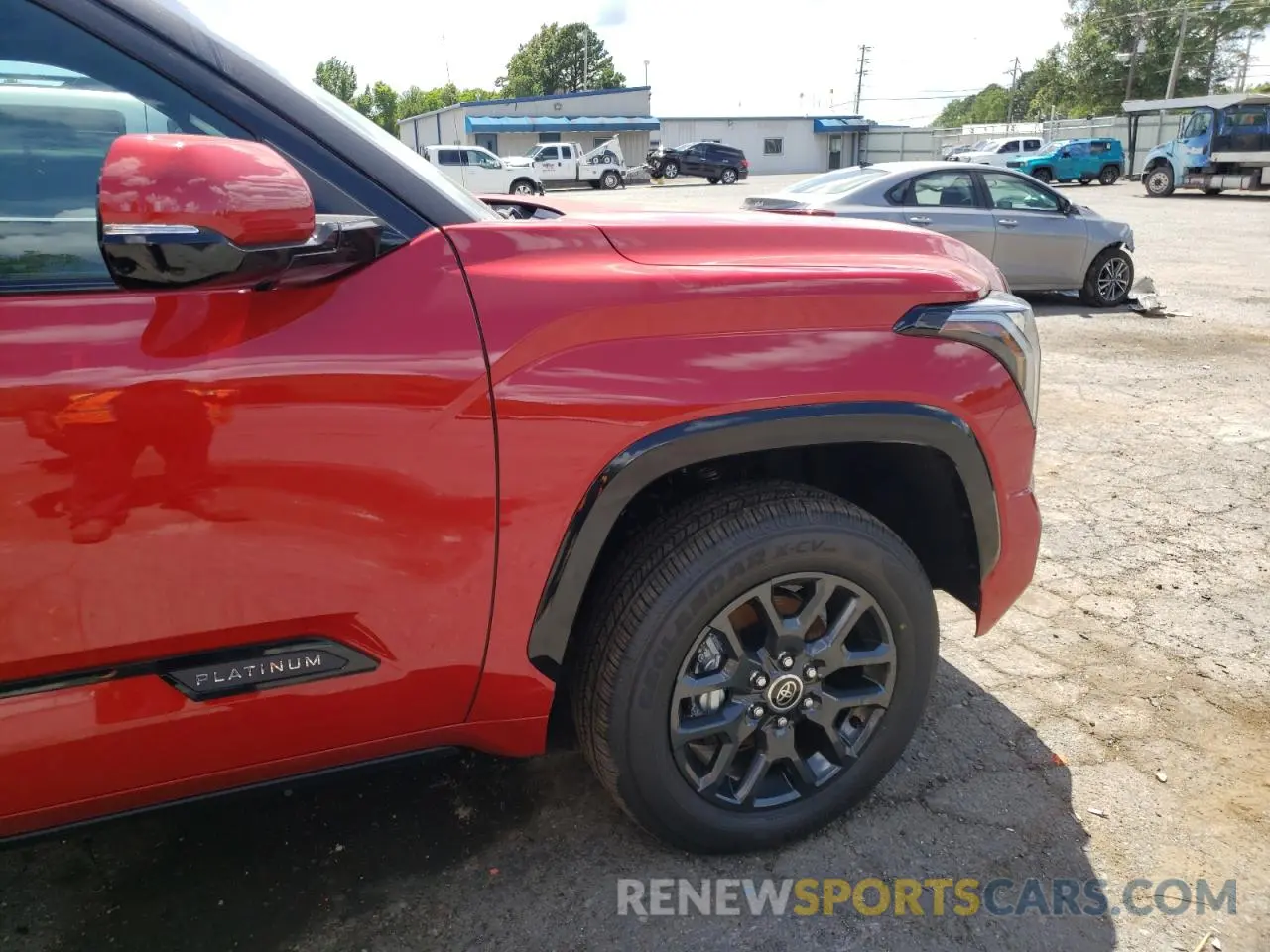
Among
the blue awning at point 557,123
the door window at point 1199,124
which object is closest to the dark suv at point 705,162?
the blue awning at point 557,123

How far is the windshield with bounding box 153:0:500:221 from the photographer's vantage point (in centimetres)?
157

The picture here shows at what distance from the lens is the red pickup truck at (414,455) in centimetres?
139

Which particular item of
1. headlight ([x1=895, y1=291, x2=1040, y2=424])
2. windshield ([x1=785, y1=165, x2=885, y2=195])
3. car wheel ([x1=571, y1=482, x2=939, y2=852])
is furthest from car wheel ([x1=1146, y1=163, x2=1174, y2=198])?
car wheel ([x1=571, y1=482, x2=939, y2=852])

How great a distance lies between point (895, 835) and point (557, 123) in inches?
1973

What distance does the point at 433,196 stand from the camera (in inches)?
66.6

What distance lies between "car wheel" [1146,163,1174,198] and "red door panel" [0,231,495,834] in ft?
101

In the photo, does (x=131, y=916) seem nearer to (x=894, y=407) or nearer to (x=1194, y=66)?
(x=894, y=407)

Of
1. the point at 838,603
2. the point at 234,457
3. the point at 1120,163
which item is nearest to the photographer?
the point at 234,457

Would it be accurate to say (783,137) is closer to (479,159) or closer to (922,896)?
(479,159)

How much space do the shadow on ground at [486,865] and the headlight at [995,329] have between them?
109cm

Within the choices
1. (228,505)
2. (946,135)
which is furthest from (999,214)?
(946,135)

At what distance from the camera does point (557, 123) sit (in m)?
47.9

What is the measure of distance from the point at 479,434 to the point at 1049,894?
5.74 ft

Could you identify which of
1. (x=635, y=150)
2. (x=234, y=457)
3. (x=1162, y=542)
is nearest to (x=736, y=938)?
(x=234, y=457)
